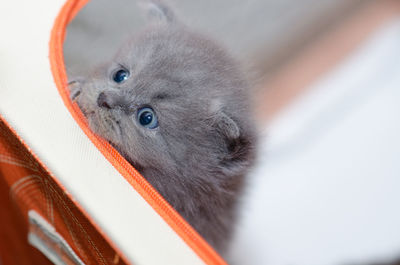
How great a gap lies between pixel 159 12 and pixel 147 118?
37 centimetres

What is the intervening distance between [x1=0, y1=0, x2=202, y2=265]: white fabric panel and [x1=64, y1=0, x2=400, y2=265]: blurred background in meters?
0.34

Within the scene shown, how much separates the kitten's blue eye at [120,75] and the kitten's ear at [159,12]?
210 mm

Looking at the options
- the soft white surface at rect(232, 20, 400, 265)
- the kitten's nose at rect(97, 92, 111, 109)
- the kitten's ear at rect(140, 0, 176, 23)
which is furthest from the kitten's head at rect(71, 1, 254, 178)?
the soft white surface at rect(232, 20, 400, 265)

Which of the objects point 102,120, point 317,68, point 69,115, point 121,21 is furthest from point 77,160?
point 317,68

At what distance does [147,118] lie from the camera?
3.34ft

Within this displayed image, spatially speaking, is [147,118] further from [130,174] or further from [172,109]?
[130,174]

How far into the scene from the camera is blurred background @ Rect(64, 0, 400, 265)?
4.93ft

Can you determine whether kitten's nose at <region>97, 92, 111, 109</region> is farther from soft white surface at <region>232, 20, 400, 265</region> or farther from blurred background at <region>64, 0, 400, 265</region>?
soft white surface at <region>232, 20, 400, 265</region>

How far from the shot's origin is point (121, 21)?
145cm

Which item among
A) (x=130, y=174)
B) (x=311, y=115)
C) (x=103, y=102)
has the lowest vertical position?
(x=311, y=115)

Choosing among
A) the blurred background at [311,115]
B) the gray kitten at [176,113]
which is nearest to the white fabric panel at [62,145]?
the gray kitten at [176,113]

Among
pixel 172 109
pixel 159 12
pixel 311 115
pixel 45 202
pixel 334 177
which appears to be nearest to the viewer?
pixel 45 202

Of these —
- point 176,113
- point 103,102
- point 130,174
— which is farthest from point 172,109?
point 130,174

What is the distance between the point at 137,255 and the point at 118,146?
1.30 feet
